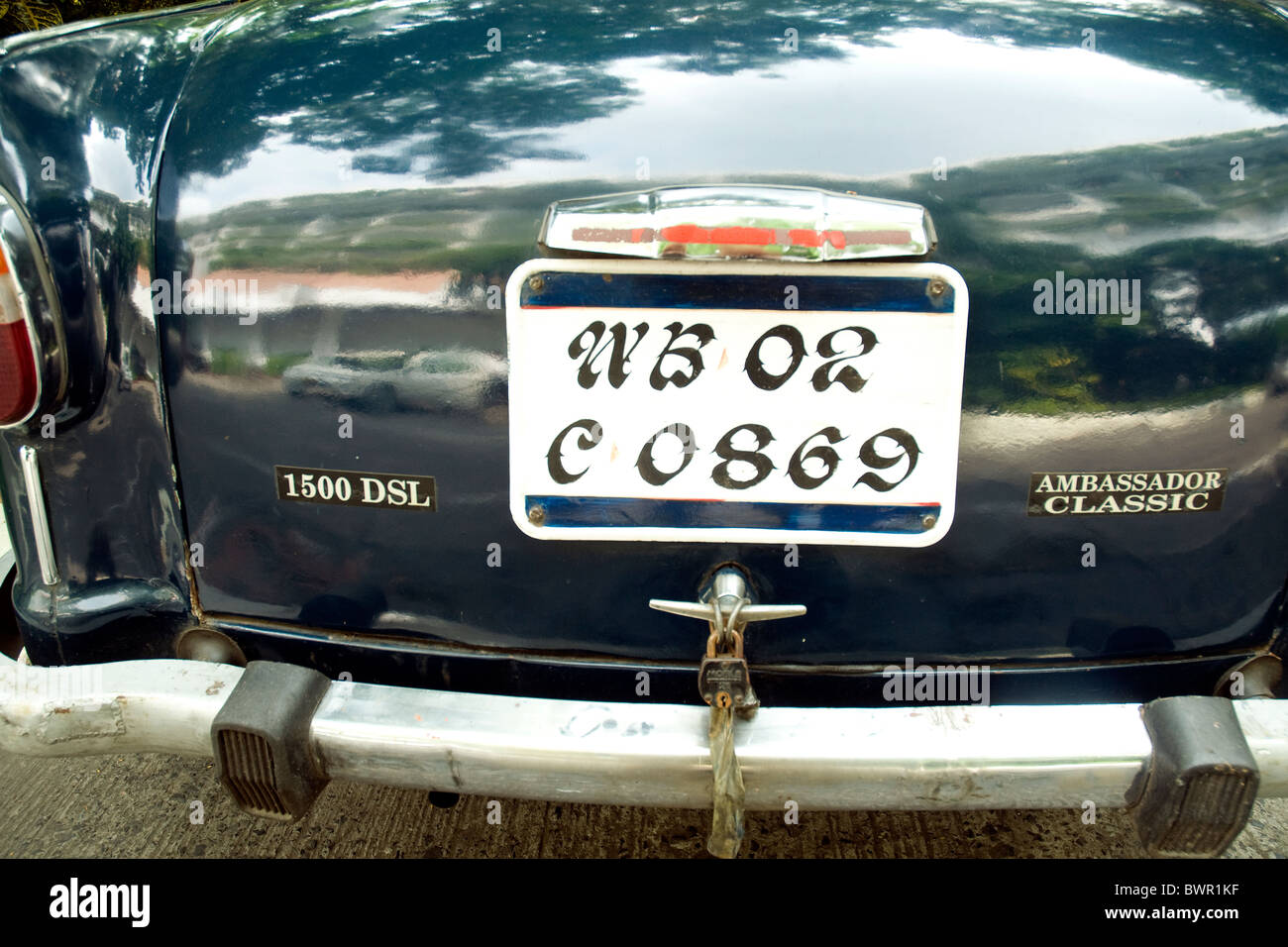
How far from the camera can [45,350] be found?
149cm

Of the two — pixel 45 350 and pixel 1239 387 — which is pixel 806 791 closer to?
pixel 1239 387

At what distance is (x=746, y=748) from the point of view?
4.60 ft

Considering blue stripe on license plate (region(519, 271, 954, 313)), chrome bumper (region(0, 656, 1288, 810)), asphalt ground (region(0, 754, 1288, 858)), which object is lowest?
asphalt ground (region(0, 754, 1288, 858))

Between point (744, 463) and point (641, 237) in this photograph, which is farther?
point (744, 463)

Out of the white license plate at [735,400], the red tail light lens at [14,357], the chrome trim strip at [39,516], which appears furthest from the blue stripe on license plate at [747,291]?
the chrome trim strip at [39,516]

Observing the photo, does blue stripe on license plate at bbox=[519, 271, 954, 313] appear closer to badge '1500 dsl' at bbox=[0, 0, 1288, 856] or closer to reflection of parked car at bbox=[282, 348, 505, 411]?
badge '1500 dsl' at bbox=[0, 0, 1288, 856]

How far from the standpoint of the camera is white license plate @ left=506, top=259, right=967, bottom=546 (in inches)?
53.3

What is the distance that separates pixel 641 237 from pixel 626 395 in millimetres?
239

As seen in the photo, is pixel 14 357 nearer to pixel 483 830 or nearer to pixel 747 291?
pixel 747 291

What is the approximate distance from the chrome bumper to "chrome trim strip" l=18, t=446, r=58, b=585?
0.98 feet

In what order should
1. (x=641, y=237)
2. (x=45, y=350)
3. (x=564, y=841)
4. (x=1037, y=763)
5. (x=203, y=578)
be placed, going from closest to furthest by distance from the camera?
(x=641, y=237), (x=1037, y=763), (x=45, y=350), (x=203, y=578), (x=564, y=841)

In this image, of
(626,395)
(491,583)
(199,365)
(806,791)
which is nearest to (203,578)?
(199,365)

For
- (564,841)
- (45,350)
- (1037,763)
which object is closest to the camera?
(1037,763)

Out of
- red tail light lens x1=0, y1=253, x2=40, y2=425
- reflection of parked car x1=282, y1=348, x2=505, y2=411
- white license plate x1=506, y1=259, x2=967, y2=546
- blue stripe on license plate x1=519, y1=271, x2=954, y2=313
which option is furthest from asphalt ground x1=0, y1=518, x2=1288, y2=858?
blue stripe on license plate x1=519, y1=271, x2=954, y2=313
